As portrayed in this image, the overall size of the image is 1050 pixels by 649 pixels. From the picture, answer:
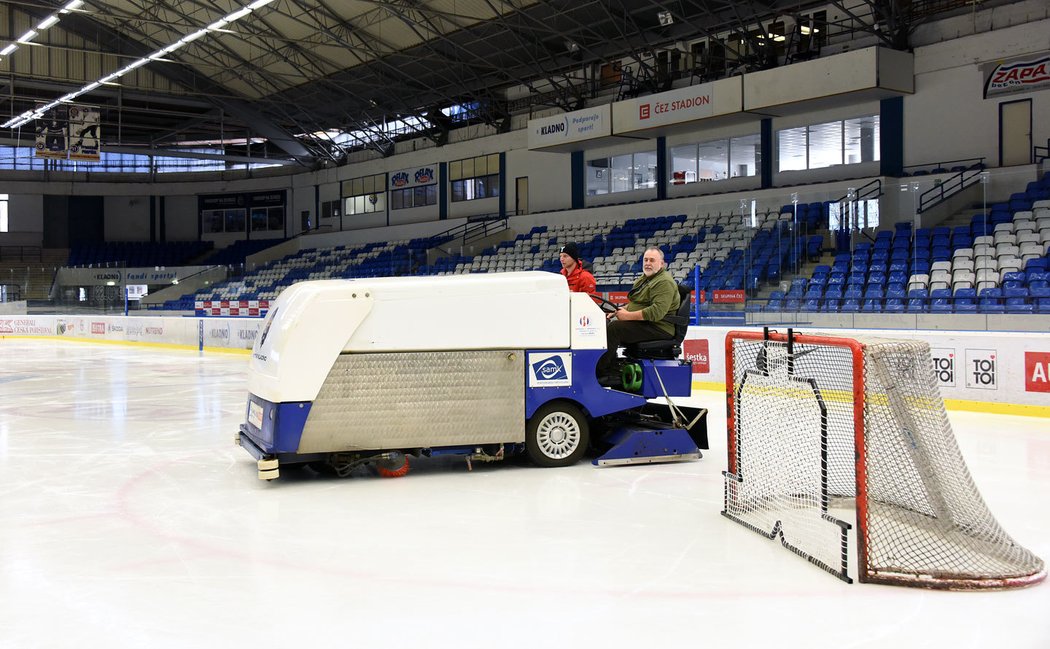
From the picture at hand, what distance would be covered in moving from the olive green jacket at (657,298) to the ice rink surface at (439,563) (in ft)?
3.65

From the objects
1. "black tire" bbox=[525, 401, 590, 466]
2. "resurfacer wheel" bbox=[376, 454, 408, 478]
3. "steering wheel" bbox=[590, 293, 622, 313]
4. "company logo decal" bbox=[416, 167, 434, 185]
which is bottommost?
"resurfacer wheel" bbox=[376, 454, 408, 478]

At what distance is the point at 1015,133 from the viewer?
18266mm

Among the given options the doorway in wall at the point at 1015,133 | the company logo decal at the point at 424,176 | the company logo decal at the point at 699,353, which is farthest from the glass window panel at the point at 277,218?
the company logo decal at the point at 699,353

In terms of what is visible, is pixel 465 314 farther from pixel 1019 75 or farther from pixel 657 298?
pixel 1019 75

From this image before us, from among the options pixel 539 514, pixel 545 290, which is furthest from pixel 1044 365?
pixel 539 514

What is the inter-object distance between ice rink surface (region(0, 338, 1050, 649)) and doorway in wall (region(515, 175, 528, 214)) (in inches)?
899

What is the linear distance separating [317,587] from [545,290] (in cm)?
324

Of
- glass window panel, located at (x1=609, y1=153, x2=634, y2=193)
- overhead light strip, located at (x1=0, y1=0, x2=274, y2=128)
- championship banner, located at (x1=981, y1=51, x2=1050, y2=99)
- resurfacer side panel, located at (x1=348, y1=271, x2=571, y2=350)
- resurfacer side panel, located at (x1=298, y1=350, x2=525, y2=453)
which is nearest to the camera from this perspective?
resurfacer side panel, located at (x1=298, y1=350, x2=525, y2=453)

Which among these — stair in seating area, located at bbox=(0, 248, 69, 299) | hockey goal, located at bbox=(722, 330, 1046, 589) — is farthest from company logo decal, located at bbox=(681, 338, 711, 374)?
stair in seating area, located at bbox=(0, 248, 69, 299)

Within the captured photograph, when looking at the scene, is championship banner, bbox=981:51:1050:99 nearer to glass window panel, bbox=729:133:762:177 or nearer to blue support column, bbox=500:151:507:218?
glass window panel, bbox=729:133:762:177

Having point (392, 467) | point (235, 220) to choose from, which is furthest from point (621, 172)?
point (235, 220)

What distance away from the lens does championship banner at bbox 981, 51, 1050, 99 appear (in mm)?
17703

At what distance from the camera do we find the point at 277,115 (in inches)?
1435

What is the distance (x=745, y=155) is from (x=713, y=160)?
978mm
